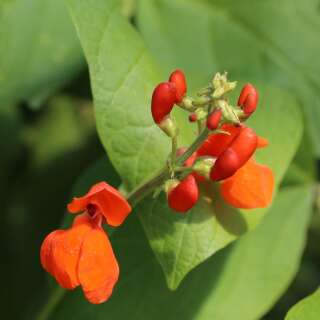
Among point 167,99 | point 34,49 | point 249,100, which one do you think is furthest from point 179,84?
point 34,49

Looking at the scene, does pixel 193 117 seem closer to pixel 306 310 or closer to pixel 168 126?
pixel 168 126

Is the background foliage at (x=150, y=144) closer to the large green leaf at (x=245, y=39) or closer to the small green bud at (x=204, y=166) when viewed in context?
the large green leaf at (x=245, y=39)

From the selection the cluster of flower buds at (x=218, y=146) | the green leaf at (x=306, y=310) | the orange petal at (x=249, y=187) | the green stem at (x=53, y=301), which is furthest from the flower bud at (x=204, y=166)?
the green stem at (x=53, y=301)

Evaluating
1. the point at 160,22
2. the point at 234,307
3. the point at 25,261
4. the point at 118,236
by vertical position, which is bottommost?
the point at 25,261

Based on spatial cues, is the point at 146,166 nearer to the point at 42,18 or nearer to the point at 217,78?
the point at 217,78

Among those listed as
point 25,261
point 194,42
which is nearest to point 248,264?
point 194,42

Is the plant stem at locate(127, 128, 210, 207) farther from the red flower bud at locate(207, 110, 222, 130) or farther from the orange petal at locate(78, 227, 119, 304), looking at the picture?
the orange petal at locate(78, 227, 119, 304)
